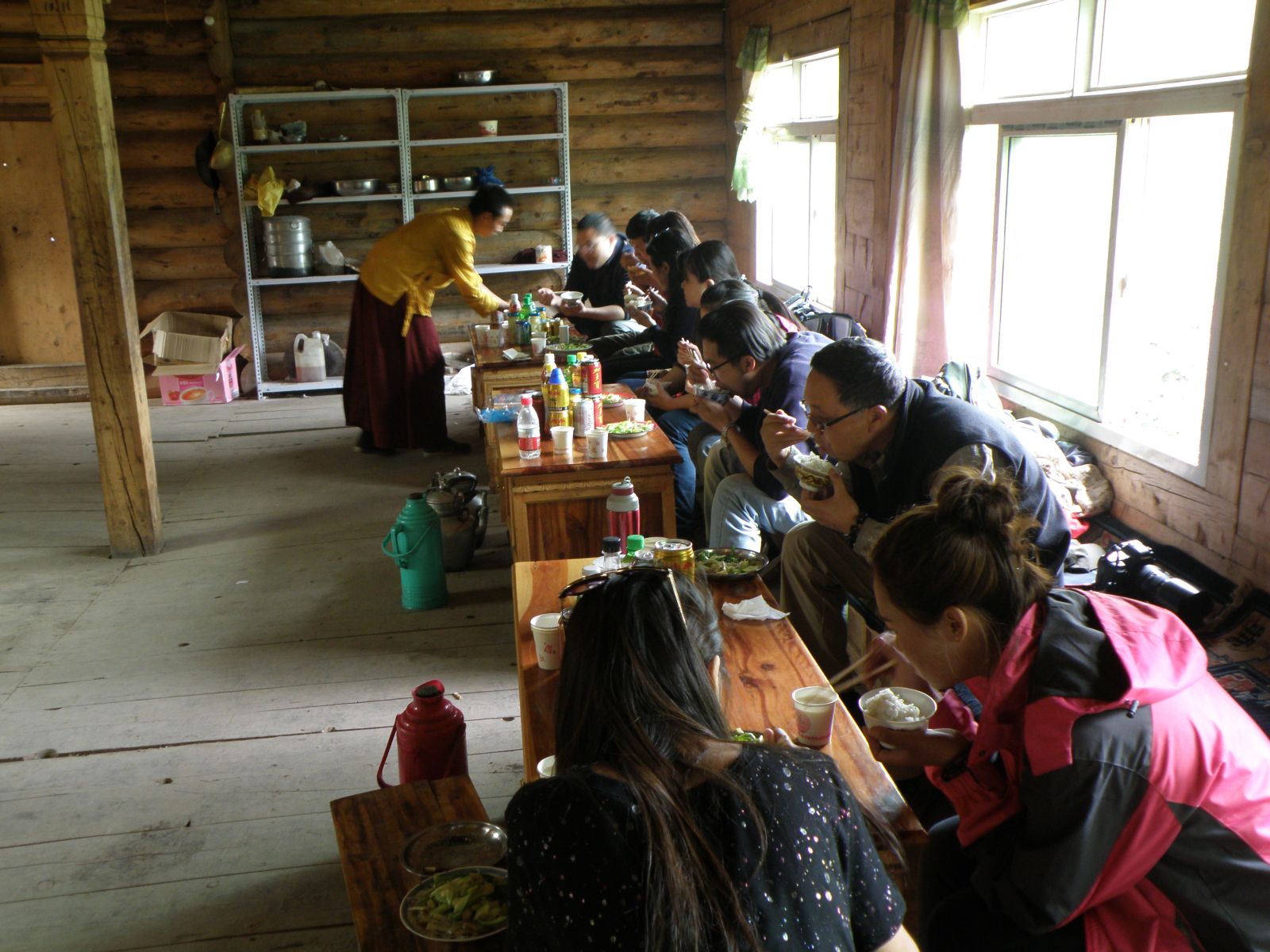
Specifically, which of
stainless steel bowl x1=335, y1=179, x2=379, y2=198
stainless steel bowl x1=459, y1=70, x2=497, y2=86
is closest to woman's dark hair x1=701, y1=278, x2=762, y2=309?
stainless steel bowl x1=459, y1=70, x2=497, y2=86

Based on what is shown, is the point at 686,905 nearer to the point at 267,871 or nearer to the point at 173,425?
the point at 267,871

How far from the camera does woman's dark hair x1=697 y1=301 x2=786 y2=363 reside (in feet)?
14.3

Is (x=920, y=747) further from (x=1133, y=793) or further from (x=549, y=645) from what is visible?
(x=549, y=645)

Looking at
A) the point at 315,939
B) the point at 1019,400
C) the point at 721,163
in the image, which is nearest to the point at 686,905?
the point at 315,939

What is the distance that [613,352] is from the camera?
279 inches

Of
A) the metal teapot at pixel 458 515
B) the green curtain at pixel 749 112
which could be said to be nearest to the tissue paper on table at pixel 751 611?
the metal teapot at pixel 458 515

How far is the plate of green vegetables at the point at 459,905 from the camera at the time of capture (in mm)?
1992

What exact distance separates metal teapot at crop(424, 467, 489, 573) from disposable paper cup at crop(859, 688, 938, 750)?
9.96ft

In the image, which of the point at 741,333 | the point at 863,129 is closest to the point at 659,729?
the point at 741,333

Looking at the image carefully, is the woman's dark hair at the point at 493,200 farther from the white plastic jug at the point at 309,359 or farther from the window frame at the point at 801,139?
the white plastic jug at the point at 309,359

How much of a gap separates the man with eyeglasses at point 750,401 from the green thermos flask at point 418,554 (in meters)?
1.21

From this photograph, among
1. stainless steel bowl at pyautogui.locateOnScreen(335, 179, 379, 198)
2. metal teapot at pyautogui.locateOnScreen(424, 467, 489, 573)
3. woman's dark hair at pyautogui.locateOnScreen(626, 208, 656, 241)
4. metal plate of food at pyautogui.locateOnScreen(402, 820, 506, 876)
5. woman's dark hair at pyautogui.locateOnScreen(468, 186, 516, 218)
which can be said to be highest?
stainless steel bowl at pyautogui.locateOnScreen(335, 179, 379, 198)

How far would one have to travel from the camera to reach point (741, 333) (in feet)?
14.2

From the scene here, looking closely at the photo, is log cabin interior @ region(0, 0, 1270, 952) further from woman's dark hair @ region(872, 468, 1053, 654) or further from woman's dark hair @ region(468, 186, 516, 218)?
woman's dark hair @ region(468, 186, 516, 218)
